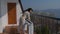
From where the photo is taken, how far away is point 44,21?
8.90m

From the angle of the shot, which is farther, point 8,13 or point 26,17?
point 8,13

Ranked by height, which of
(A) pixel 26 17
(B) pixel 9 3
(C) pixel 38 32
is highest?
(B) pixel 9 3

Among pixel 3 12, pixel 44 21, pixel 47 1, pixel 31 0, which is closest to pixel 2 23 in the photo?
pixel 3 12

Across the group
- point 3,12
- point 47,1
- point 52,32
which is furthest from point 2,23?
point 47,1

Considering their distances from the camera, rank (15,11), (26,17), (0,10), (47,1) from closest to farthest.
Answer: (26,17) → (0,10) → (15,11) → (47,1)

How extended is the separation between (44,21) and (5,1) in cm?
252

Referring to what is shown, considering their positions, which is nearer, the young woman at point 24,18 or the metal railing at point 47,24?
the metal railing at point 47,24

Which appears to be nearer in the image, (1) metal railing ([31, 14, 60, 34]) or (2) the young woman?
(1) metal railing ([31, 14, 60, 34])

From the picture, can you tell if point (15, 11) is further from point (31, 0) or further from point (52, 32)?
point (31, 0)

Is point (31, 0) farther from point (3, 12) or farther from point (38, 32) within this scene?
point (38, 32)

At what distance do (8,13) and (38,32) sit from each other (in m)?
2.38

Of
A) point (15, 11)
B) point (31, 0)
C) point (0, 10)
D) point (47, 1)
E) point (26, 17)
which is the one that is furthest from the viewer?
point (47, 1)

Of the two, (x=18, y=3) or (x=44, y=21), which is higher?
(x=18, y=3)

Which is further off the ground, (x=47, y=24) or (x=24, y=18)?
(x=24, y=18)
